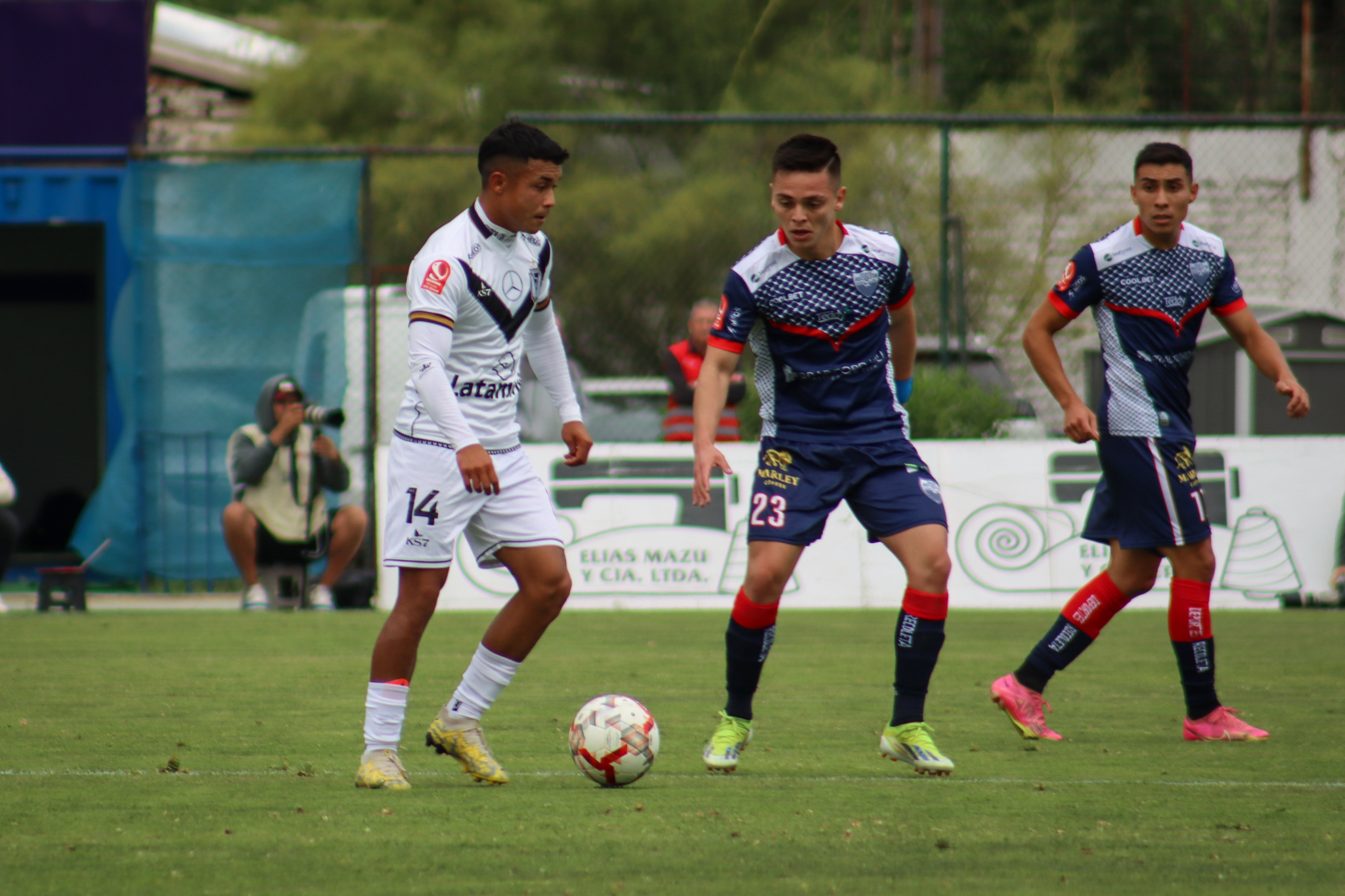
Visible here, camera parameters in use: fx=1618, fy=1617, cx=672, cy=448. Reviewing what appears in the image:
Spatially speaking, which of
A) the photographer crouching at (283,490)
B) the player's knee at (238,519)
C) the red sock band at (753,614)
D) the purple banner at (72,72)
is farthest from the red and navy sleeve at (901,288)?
the purple banner at (72,72)

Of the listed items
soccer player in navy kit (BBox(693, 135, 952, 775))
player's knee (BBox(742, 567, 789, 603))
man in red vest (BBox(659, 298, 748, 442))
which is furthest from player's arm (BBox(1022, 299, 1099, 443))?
man in red vest (BBox(659, 298, 748, 442))

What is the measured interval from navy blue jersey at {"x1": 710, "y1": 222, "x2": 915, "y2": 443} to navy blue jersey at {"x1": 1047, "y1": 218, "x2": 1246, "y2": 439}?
3.57ft

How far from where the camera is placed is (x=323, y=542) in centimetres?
1186

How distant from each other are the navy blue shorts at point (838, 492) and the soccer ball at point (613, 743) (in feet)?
2.54

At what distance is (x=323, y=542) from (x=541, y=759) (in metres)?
6.62

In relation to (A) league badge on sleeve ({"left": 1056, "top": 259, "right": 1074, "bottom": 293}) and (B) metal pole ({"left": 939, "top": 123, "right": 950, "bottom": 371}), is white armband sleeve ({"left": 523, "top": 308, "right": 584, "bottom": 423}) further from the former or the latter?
(B) metal pole ({"left": 939, "top": 123, "right": 950, "bottom": 371})

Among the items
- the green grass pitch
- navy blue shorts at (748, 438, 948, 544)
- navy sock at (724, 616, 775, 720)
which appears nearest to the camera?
the green grass pitch

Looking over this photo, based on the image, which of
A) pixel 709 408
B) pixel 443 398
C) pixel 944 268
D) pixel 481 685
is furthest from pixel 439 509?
pixel 944 268

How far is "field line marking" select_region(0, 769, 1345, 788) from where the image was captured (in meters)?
5.05

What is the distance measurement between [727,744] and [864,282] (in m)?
1.61

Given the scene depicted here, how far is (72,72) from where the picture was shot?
15.0 metres

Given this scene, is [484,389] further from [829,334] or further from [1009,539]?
[1009,539]

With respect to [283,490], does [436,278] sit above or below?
above

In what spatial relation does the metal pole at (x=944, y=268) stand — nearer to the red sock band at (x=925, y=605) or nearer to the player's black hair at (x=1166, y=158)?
the player's black hair at (x=1166, y=158)
